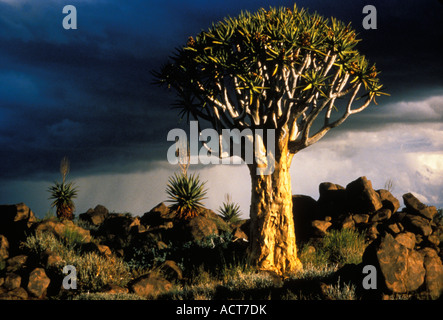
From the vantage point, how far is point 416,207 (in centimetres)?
1744

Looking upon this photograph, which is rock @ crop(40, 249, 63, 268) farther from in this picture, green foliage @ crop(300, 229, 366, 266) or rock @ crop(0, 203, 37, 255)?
green foliage @ crop(300, 229, 366, 266)

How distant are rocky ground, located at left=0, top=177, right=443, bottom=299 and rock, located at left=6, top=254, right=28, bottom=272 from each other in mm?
25

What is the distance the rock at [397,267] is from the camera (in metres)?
8.51

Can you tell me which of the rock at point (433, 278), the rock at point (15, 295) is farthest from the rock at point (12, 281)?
the rock at point (433, 278)

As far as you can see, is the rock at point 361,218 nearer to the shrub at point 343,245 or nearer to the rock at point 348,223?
the rock at point 348,223

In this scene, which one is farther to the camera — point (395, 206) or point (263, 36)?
point (395, 206)

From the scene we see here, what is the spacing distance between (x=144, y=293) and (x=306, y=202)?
8763 millimetres

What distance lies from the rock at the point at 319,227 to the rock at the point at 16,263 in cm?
1006

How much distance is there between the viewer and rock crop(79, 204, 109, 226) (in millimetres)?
21922

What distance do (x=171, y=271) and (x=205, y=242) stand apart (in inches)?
92.3

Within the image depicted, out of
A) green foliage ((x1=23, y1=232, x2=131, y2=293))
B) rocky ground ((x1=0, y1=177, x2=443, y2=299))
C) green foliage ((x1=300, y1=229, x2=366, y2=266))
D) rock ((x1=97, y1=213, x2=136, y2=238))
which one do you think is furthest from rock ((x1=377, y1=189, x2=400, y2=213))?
→ green foliage ((x1=23, y1=232, x2=131, y2=293))
